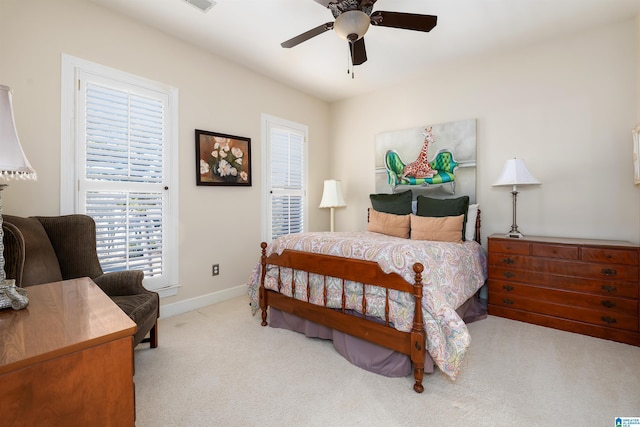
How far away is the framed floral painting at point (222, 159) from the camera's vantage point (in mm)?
3221

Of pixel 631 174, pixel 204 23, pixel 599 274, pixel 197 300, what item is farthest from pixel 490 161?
pixel 197 300

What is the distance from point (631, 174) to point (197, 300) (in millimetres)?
4301

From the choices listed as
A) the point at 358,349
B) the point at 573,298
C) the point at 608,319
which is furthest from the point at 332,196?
the point at 608,319

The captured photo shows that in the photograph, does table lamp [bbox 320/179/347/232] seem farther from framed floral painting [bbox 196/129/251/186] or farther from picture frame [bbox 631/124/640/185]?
picture frame [bbox 631/124/640/185]

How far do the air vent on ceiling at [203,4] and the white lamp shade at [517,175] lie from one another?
10.0 feet

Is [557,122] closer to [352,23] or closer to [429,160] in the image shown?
[429,160]

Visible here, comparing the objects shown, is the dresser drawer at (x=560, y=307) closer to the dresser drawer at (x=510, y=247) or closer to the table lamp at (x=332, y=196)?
the dresser drawer at (x=510, y=247)

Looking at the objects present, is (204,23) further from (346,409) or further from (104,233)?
(346,409)

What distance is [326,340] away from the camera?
97.9 inches

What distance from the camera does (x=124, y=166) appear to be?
8.75 feet

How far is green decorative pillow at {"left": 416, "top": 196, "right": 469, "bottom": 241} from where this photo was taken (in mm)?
3215

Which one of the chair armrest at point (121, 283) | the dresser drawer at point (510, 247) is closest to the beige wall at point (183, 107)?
the chair armrest at point (121, 283)

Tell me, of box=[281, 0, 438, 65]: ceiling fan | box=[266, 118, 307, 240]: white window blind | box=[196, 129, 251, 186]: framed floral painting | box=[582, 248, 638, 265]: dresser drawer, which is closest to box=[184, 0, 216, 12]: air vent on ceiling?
box=[281, 0, 438, 65]: ceiling fan

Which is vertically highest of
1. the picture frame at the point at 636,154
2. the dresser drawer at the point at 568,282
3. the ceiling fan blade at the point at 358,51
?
the ceiling fan blade at the point at 358,51
